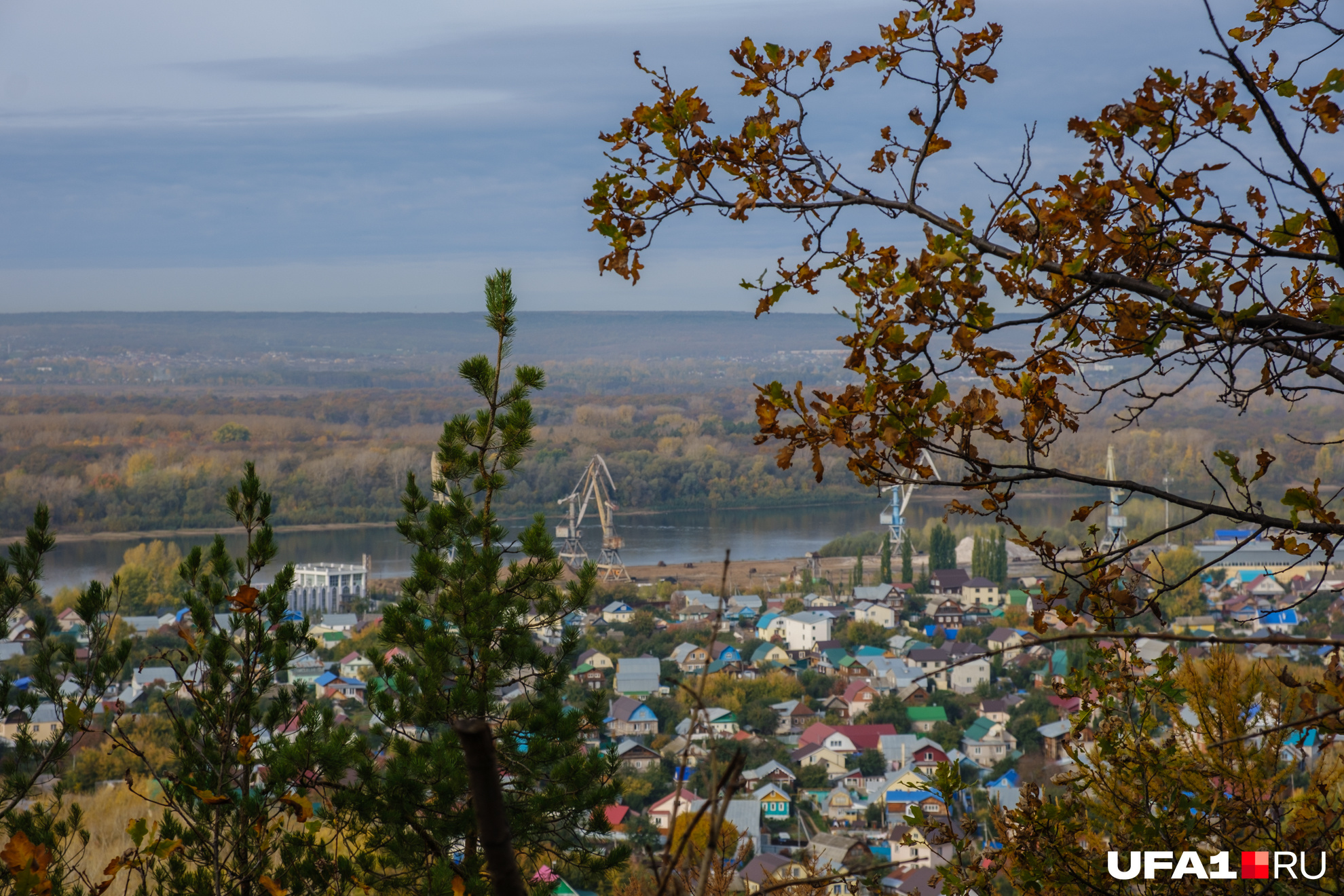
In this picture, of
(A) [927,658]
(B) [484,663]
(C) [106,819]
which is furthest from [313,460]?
(B) [484,663]

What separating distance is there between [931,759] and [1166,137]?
33.5 ft

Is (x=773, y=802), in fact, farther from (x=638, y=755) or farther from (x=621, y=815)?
(x=621, y=815)

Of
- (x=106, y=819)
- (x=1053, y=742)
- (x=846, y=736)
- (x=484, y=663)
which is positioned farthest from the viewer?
(x=846, y=736)

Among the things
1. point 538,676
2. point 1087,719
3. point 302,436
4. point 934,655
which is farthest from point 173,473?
point 1087,719

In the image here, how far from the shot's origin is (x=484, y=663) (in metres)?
3.29

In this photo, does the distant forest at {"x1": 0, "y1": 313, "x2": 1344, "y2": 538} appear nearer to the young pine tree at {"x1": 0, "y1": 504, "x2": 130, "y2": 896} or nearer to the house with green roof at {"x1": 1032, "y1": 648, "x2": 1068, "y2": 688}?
the house with green roof at {"x1": 1032, "y1": 648, "x2": 1068, "y2": 688}

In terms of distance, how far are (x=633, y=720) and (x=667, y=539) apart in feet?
54.8

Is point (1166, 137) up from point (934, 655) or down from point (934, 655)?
up

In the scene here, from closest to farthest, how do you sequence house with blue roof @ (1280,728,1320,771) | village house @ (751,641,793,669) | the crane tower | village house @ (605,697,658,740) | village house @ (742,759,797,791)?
the crane tower, house with blue roof @ (1280,728,1320,771), village house @ (742,759,797,791), village house @ (605,697,658,740), village house @ (751,641,793,669)

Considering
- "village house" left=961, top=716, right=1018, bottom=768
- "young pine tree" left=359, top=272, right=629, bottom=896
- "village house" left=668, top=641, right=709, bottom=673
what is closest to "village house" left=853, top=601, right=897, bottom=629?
"village house" left=668, top=641, right=709, bottom=673

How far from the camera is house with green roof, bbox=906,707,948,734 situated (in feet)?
38.8

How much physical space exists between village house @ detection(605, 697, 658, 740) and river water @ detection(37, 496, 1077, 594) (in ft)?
34.9

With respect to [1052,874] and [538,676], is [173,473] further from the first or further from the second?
[1052,874]

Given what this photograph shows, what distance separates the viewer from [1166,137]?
41.1 inches
